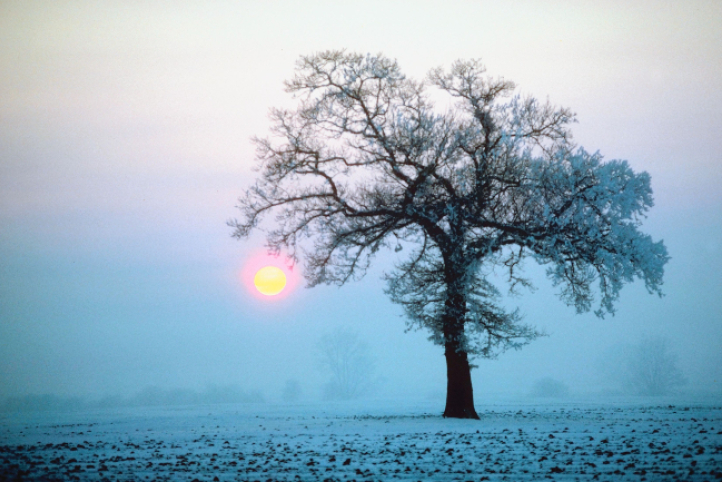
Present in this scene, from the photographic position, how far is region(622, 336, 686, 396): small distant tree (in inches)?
2633

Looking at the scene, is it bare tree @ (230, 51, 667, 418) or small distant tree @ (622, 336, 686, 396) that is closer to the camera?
bare tree @ (230, 51, 667, 418)

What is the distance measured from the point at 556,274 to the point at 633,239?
2634 millimetres

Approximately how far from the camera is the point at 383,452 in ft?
37.7

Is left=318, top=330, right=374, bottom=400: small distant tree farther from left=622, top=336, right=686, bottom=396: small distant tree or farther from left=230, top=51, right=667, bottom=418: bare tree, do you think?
left=230, top=51, right=667, bottom=418: bare tree

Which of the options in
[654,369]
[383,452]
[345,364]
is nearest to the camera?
[383,452]

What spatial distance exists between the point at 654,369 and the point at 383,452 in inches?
2683

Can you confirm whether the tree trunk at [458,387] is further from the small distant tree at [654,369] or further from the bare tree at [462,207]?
the small distant tree at [654,369]

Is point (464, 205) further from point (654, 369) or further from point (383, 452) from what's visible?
point (654, 369)

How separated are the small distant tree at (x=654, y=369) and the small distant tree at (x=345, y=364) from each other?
38.6 meters

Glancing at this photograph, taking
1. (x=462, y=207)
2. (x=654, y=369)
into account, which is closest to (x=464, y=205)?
(x=462, y=207)

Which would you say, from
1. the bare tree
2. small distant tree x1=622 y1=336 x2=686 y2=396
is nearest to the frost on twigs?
the bare tree

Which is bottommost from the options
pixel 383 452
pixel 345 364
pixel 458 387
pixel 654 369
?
pixel 383 452

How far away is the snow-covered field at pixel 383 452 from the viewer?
8742 millimetres

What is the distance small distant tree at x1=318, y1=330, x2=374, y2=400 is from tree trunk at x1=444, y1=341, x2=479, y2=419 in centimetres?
6306
